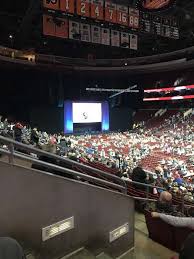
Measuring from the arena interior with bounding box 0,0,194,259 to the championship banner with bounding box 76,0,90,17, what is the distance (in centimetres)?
3

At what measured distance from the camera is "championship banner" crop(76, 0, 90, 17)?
8.80m

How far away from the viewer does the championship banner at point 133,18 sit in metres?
9.79

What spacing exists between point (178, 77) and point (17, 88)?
53.2 ft

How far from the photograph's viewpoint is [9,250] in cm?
198

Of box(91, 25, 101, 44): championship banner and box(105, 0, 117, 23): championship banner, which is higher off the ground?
box(105, 0, 117, 23): championship banner

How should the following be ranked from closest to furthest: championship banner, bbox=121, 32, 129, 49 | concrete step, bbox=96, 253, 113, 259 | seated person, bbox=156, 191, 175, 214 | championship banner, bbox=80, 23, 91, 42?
concrete step, bbox=96, 253, 113, 259 < seated person, bbox=156, 191, 175, 214 < championship banner, bbox=80, 23, 91, 42 < championship banner, bbox=121, 32, 129, 49

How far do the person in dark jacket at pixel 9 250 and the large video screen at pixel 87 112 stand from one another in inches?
1001

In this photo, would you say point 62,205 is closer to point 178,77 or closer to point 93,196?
point 93,196

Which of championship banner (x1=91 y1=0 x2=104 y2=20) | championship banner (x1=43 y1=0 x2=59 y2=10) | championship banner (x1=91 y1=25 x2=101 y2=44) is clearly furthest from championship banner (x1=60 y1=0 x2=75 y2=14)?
championship banner (x1=91 y1=25 x2=101 y2=44)

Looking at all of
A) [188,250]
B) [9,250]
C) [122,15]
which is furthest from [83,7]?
[188,250]

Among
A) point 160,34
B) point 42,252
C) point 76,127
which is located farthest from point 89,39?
point 76,127

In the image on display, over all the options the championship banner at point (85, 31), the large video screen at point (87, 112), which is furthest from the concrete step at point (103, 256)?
the large video screen at point (87, 112)

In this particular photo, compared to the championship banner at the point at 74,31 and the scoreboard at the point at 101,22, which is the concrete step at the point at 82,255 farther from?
the championship banner at the point at 74,31

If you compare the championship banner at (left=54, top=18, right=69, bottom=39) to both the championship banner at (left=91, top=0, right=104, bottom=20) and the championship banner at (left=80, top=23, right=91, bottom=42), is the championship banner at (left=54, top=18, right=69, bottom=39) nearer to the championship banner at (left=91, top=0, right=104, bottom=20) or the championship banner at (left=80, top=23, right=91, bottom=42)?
the championship banner at (left=80, top=23, right=91, bottom=42)
